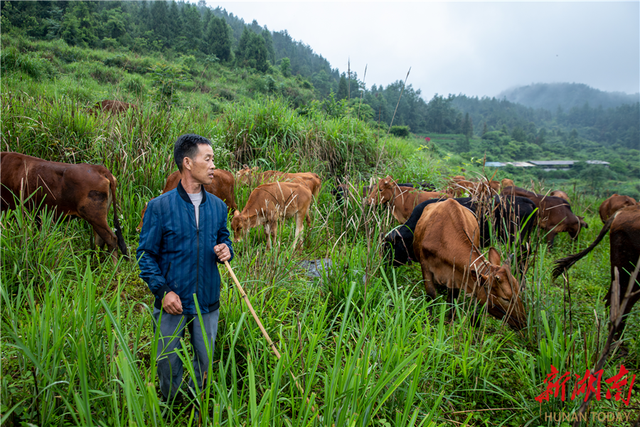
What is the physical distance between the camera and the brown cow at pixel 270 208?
15.7 feet

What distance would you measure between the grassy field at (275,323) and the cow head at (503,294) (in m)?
0.15

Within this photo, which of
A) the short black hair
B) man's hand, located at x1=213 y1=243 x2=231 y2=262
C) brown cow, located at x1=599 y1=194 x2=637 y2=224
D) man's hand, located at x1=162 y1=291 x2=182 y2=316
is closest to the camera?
man's hand, located at x1=162 y1=291 x2=182 y2=316

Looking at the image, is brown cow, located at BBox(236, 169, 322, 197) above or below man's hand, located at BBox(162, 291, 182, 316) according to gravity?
above

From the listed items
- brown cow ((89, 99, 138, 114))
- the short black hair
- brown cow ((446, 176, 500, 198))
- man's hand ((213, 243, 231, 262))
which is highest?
brown cow ((89, 99, 138, 114))

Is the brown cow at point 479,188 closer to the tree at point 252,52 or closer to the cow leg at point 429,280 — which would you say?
the cow leg at point 429,280

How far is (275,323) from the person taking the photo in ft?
10.2

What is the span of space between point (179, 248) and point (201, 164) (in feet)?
1.94

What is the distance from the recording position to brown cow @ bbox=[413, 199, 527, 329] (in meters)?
3.10

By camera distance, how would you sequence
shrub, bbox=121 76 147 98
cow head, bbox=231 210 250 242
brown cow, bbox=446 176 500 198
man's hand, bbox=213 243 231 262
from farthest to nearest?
shrub, bbox=121 76 147 98 < cow head, bbox=231 210 250 242 < brown cow, bbox=446 176 500 198 < man's hand, bbox=213 243 231 262

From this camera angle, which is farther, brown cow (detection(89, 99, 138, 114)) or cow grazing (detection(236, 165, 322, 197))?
brown cow (detection(89, 99, 138, 114))

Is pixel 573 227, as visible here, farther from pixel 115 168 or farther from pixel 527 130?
pixel 527 130

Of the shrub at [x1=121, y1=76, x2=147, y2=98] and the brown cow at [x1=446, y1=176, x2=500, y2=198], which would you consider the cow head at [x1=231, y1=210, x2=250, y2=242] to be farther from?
the shrub at [x1=121, y1=76, x2=147, y2=98]

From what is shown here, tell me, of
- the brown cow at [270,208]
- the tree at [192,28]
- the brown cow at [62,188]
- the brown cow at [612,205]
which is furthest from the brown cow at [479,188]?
the tree at [192,28]

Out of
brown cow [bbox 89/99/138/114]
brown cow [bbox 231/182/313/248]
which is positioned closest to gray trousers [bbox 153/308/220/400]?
brown cow [bbox 231/182/313/248]
